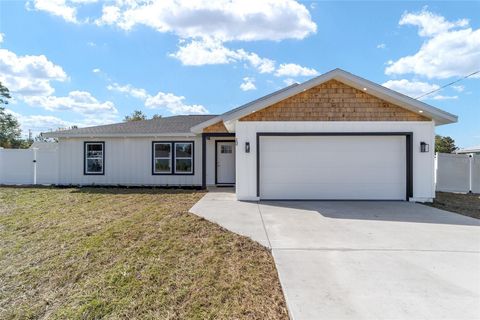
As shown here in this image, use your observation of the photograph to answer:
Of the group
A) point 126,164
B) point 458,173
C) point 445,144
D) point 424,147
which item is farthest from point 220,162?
point 445,144

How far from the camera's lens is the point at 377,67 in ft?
54.1

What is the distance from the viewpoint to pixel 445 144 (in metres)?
37.7

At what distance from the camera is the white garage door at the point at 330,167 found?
9.80 metres

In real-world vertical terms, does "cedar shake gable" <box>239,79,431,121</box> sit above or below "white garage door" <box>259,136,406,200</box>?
above

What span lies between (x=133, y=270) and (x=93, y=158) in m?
11.7

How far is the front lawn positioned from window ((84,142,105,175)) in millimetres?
7256

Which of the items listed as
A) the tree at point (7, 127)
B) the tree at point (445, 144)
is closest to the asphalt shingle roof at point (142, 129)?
the tree at point (7, 127)

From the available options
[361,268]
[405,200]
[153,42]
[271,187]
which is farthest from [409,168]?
[153,42]

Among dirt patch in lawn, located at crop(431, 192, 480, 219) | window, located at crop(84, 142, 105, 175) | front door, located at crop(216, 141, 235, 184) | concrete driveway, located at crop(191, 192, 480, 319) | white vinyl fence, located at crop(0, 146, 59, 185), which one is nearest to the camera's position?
concrete driveway, located at crop(191, 192, 480, 319)

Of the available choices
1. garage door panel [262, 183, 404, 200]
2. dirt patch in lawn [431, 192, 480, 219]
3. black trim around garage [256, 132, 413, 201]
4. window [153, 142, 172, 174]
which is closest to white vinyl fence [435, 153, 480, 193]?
dirt patch in lawn [431, 192, 480, 219]

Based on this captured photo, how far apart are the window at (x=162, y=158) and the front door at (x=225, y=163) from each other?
2279 millimetres

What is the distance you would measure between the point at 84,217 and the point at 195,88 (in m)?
16.4

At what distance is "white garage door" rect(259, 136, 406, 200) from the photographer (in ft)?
32.2

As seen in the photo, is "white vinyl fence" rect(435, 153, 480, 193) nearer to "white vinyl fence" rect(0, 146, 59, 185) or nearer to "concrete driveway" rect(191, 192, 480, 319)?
"concrete driveway" rect(191, 192, 480, 319)
